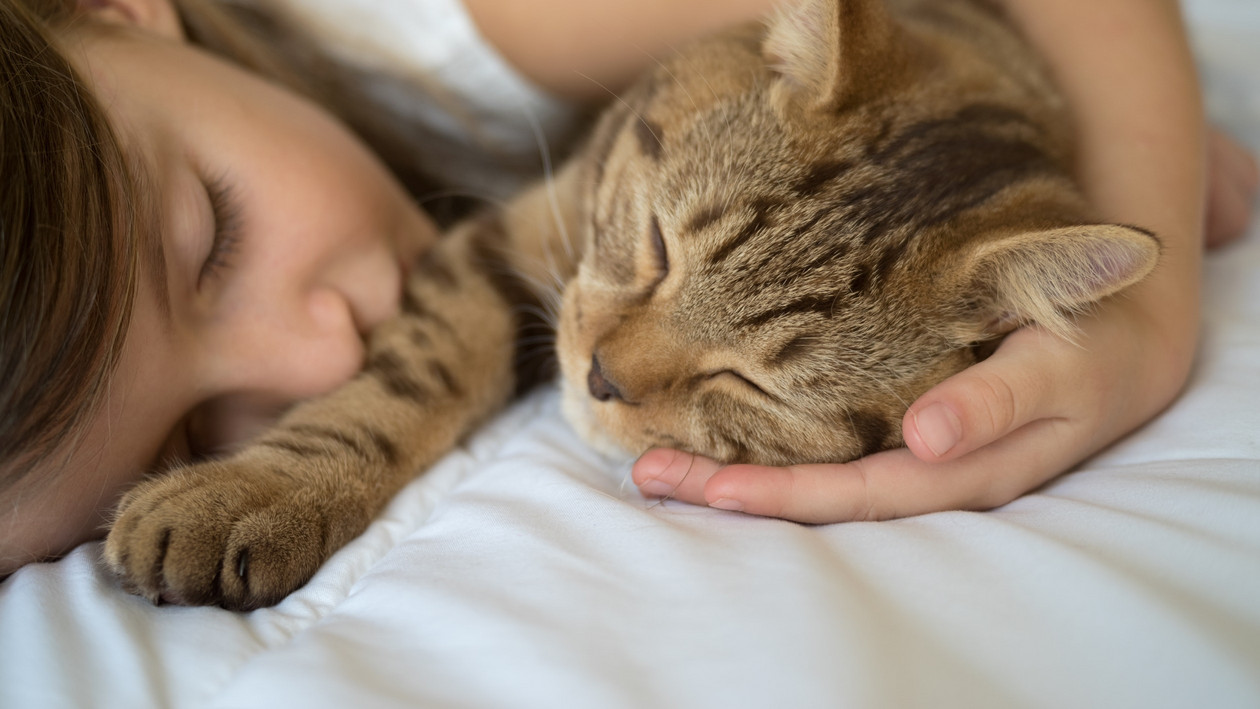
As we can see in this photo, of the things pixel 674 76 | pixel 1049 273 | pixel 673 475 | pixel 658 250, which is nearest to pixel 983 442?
pixel 1049 273

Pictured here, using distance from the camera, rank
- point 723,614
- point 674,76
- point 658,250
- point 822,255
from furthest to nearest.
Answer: point 674,76 → point 658,250 → point 822,255 → point 723,614

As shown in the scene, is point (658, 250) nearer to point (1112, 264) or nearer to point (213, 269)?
point (1112, 264)

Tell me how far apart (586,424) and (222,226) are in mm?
589

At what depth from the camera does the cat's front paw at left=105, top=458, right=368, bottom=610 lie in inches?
31.7

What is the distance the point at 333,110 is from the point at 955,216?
1.38 metres

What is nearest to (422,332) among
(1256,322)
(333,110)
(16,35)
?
(16,35)

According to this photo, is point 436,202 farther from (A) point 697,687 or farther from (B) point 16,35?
(A) point 697,687

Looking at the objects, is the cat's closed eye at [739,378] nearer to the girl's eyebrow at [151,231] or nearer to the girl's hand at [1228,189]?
the girl's eyebrow at [151,231]

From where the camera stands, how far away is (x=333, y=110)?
1.69 metres

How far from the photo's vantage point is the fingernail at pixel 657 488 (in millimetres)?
919

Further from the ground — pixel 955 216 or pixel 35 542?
pixel 955 216

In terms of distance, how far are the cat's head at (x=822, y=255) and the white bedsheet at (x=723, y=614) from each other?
0.47ft

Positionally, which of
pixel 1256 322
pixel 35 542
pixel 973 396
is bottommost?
pixel 35 542

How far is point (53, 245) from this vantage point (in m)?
0.77
